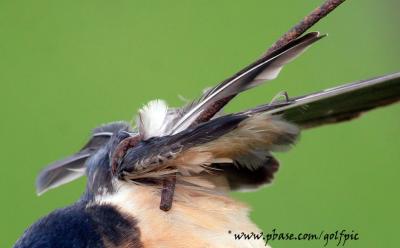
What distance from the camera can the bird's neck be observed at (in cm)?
202

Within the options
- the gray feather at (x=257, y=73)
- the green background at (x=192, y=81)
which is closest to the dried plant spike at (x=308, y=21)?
the gray feather at (x=257, y=73)

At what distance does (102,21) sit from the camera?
5320mm

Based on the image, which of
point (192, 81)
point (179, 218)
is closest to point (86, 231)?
point (179, 218)

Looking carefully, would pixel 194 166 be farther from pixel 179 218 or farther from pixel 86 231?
pixel 86 231

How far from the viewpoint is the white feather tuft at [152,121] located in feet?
6.66

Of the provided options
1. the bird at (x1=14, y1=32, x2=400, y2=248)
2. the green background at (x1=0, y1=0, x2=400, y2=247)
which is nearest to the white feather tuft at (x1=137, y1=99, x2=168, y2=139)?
the bird at (x1=14, y1=32, x2=400, y2=248)

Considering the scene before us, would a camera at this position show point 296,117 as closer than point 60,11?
Yes

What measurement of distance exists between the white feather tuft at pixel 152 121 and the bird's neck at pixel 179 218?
0.44ft

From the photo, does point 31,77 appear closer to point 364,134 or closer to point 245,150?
point 364,134

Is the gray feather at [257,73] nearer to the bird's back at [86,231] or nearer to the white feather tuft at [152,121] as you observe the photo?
the white feather tuft at [152,121]

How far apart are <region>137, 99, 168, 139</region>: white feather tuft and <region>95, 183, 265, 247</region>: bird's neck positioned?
0.44 feet

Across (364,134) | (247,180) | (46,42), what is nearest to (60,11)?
(46,42)

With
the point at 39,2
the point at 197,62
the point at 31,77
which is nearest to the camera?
the point at 197,62

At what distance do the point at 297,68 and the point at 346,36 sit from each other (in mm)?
562
